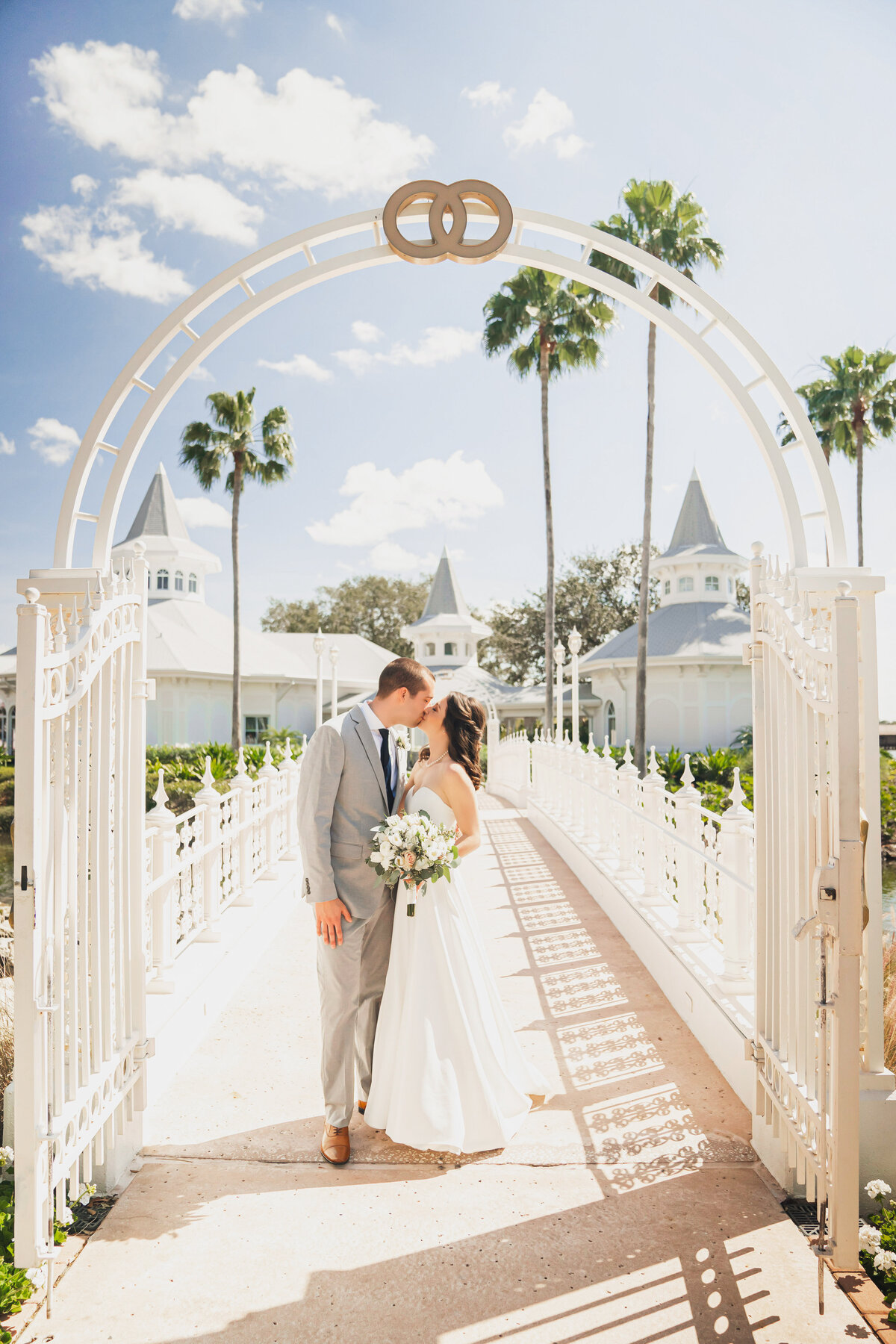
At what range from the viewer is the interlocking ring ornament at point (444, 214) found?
404 cm

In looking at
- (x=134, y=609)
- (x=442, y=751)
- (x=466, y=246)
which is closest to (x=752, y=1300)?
(x=442, y=751)

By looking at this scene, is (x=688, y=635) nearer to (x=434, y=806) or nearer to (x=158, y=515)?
(x=158, y=515)

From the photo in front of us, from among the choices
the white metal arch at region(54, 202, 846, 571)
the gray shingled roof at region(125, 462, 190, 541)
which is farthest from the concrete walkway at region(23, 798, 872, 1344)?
the gray shingled roof at region(125, 462, 190, 541)

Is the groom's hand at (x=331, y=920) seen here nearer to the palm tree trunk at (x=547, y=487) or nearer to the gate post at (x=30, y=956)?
the gate post at (x=30, y=956)

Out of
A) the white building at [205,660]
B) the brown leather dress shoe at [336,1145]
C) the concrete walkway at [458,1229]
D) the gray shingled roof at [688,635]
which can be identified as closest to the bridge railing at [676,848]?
the concrete walkway at [458,1229]

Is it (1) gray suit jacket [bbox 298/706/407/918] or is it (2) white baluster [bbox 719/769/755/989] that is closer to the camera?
(1) gray suit jacket [bbox 298/706/407/918]

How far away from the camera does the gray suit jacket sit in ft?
11.8

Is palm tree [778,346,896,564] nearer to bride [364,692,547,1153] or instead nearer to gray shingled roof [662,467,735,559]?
gray shingled roof [662,467,735,559]

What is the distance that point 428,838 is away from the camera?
11.7 ft

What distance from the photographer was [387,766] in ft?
12.9

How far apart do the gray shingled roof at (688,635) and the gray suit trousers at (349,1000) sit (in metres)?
25.0

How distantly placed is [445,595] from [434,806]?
3857 cm

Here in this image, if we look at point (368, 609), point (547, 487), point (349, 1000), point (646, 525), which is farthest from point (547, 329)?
point (368, 609)

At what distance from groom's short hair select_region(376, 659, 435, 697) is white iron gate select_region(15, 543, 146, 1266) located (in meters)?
1.09
